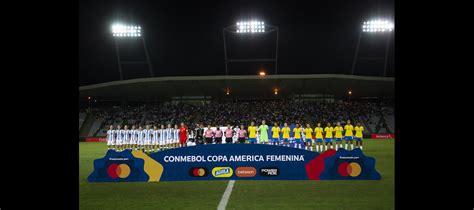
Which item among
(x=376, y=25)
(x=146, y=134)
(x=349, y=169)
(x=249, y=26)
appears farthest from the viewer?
(x=376, y=25)

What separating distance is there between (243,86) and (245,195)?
31571mm

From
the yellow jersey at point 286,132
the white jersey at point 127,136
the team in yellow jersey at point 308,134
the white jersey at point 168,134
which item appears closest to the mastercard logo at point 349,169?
the yellow jersey at point 286,132

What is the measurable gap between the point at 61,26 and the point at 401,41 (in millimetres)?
3617

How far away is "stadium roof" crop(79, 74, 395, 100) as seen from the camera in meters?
37.7

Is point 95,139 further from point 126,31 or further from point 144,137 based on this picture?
point 144,137

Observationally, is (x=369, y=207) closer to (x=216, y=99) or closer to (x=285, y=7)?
(x=285, y=7)

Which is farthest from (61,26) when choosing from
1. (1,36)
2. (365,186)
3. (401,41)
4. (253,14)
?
(253,14)

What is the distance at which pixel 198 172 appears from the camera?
1212 centimetres

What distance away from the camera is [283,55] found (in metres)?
43.0

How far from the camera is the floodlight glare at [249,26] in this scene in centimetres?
4038

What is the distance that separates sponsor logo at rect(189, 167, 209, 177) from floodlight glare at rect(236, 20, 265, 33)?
29592 mm

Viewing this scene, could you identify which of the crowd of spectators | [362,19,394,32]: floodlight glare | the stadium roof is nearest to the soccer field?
the stadium roof

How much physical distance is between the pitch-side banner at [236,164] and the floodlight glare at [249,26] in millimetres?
29566

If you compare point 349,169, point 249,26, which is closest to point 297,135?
point 349,169
